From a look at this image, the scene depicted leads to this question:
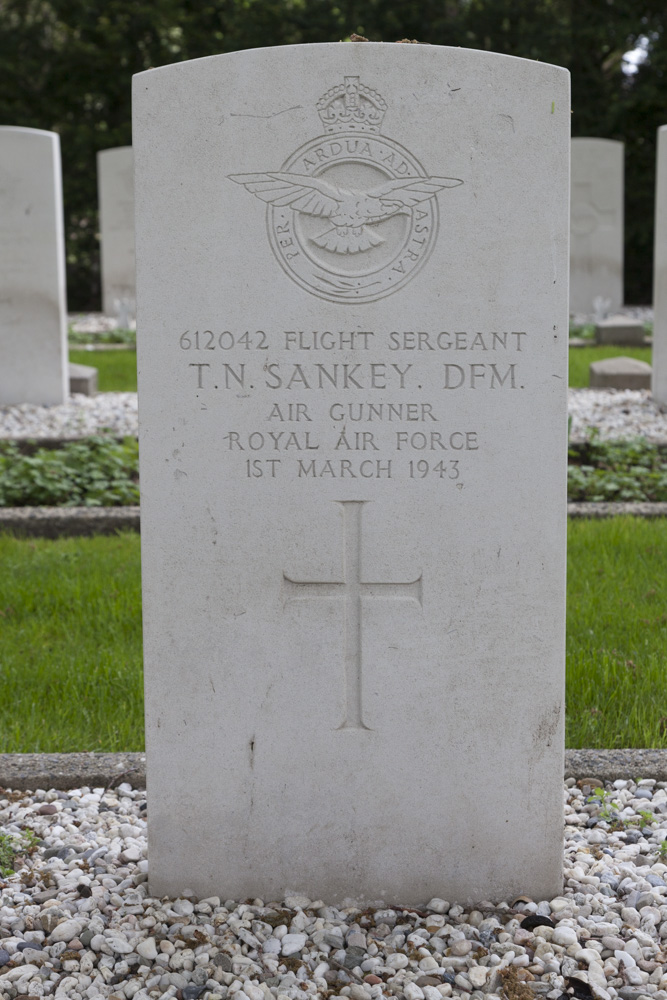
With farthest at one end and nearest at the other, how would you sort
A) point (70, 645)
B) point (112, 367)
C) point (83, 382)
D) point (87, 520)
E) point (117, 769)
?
1. point (112, 367)
2. point (83, 382)
3. point (87, 520)
4. point (70, 645)
5. point (117, 769)

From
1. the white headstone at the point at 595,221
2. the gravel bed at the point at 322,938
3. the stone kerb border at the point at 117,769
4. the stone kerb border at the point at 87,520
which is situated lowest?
the gravel bed at the point at 322,938

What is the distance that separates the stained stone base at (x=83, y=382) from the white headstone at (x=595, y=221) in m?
7.96

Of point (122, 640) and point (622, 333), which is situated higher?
point (622, 333)

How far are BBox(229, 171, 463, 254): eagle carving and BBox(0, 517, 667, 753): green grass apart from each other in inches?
67.8

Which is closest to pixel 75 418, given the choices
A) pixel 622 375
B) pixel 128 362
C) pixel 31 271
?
pixel 31 271

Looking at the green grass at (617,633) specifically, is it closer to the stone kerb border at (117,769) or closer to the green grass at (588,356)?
the stone kerb border at (117,769)

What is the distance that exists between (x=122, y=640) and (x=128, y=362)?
7.29 m

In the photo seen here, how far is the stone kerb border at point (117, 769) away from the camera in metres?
2.99

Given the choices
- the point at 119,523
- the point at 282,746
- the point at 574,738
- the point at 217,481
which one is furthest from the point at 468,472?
the point at 119,523

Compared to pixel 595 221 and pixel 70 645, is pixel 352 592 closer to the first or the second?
pixel 70 645

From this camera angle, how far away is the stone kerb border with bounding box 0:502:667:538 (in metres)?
5.29

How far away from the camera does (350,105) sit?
7.34 ft

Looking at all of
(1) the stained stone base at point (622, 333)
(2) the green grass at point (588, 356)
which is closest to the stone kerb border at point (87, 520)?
(2) the green grass at point (588, 356)

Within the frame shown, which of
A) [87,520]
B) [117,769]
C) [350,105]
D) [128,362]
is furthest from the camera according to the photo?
[128,362]
